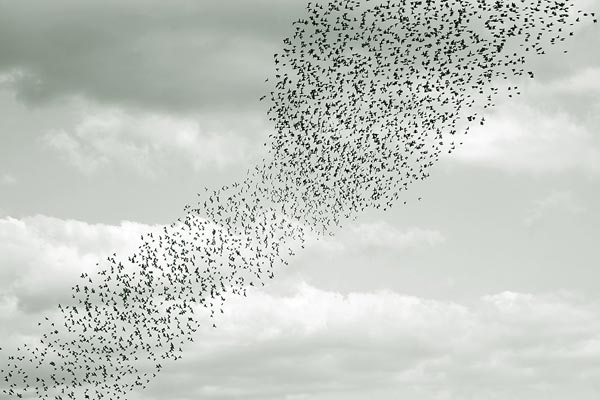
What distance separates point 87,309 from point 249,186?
31.4 meters

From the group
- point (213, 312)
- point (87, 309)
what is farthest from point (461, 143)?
point (87, 309)

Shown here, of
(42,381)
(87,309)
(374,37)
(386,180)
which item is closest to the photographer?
(386,180)

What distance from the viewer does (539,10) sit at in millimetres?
69250

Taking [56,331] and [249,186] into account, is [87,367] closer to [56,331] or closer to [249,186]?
[56,331]

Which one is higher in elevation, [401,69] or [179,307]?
[401,69]

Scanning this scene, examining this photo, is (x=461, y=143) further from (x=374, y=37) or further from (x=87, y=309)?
(x=87, y=309)

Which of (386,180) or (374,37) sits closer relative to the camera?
(386,180)

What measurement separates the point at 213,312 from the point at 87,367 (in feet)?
85.4

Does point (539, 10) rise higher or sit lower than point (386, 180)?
higher

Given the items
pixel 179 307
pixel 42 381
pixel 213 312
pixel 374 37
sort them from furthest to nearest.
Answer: pixel 42 381 < pixel 179 307 < pixel 213 312 < pixel 374 37

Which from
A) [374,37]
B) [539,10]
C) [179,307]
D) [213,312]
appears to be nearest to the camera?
[539,10]

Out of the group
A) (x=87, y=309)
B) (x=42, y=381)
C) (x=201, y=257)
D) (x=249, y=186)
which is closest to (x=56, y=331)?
(x=87, y=309)

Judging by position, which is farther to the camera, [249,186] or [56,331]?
[56,331]

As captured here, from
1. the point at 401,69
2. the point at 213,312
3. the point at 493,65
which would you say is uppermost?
the point at 401,69
